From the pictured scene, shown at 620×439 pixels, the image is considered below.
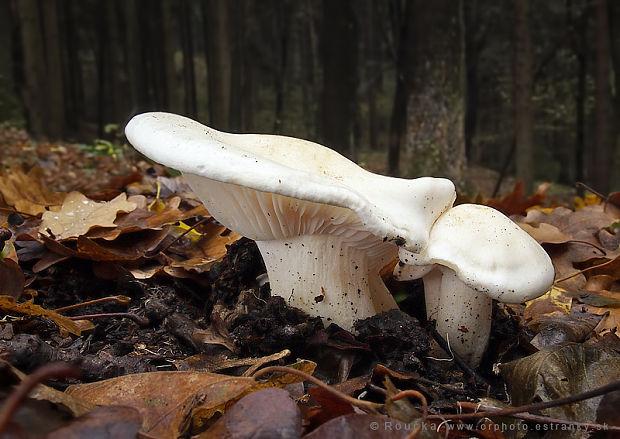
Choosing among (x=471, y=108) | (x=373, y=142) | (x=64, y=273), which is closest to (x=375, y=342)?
(x=64, y=273)

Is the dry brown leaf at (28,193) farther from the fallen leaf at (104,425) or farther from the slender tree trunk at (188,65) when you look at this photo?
the slender tree trunk at (188,65)

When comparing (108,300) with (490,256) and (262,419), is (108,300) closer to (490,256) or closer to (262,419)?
(262,419)

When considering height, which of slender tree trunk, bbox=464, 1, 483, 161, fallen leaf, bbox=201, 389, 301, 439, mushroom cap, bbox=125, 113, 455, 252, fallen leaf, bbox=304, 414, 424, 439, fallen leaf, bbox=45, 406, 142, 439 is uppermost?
mushroom cap, bbox=125, 113, 455, 252

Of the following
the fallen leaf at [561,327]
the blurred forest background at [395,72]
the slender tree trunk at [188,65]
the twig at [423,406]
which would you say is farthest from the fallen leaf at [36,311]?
the slender tree trunk at [188,65]

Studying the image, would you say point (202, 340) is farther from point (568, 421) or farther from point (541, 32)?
point (541, 32)

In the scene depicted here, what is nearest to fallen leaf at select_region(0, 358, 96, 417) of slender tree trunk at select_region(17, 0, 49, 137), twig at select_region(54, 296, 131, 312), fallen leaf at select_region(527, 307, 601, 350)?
twig at select_region(54, 296, 131, 312)

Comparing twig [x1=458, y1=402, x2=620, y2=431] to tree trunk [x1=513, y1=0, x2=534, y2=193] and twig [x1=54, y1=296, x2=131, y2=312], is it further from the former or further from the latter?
tree trunk [x1=513, y1=0, x2=534, y2=193]

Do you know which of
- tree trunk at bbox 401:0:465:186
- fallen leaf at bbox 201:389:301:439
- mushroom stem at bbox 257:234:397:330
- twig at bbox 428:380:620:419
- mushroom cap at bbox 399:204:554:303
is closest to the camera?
fallen leaf at bbox 201:389:301:439

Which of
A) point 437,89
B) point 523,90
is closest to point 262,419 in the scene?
point 437,89
